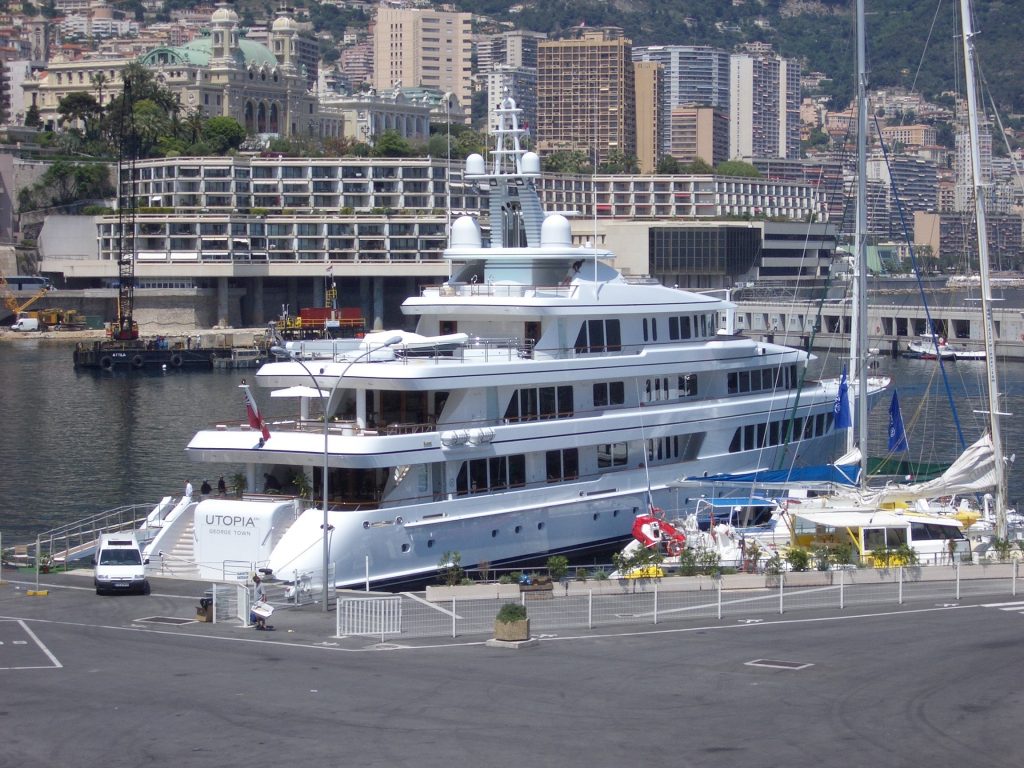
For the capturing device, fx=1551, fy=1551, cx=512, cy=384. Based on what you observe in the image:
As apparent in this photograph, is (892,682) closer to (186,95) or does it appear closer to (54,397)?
(54,397)

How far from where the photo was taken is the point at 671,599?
30828 mm

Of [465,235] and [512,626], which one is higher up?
[465,235]

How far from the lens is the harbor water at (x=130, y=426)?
52.2 meters

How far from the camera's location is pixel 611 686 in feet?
77.4

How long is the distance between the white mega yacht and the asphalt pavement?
135 inches

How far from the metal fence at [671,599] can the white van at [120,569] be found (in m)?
5.51

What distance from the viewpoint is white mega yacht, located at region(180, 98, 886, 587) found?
33.2 metres

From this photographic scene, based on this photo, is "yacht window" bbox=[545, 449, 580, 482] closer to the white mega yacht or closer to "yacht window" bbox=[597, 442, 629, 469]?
A: the white mega yacht

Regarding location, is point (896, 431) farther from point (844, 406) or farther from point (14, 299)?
point (14, 299)

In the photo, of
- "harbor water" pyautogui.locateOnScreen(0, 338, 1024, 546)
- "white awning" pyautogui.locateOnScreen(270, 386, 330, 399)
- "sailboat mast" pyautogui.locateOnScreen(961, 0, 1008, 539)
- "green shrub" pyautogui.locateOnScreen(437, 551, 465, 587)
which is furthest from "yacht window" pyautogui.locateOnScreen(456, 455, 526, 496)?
"sailboat mast" pyautogui.locateOnScreen(961, 0, 1008, 539)

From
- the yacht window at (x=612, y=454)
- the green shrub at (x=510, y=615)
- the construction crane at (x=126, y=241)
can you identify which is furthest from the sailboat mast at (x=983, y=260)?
the construction crane at (x=126, y=241)

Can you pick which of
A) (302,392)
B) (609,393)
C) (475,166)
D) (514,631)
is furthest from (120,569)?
(475,166)

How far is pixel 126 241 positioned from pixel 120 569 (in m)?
107

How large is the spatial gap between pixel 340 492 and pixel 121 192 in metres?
103
